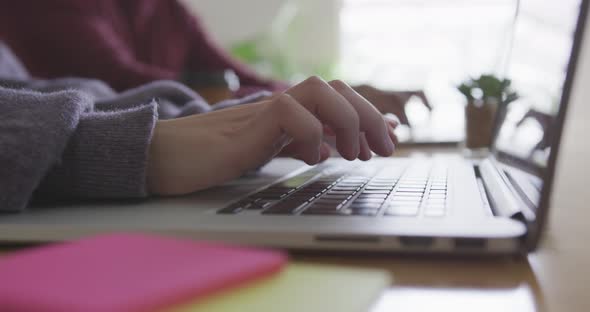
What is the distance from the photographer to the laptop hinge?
0.43m

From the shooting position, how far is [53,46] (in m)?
1.48

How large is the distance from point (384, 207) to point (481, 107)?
0.74 metres

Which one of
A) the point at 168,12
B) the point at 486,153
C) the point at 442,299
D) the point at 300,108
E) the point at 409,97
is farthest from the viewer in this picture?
the point at 168,12

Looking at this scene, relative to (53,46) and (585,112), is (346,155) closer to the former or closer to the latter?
(53,46)

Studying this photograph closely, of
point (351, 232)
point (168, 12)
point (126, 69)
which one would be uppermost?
point (168, 12)

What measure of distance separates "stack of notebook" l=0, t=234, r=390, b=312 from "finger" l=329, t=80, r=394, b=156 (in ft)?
0.83

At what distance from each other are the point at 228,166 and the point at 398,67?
2.86 m

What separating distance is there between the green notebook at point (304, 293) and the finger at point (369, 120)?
0.25m

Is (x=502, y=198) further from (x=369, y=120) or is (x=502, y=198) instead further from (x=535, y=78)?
(x=535, y=78)

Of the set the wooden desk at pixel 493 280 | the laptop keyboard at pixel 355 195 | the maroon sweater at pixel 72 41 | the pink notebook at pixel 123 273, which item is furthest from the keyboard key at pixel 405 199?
the maroon sweater at pixel 72 41

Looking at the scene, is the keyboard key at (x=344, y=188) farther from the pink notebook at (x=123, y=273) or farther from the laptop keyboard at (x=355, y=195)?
the pink notebook at (x=123, y=273)

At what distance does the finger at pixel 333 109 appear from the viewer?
0.52 m

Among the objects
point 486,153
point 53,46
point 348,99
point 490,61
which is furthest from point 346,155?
point 490,61

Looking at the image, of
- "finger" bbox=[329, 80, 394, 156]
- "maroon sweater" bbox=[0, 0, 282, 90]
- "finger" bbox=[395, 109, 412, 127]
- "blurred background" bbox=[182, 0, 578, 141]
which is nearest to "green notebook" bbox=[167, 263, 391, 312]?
"finger" bbox=[329, 80, 394, 156]
